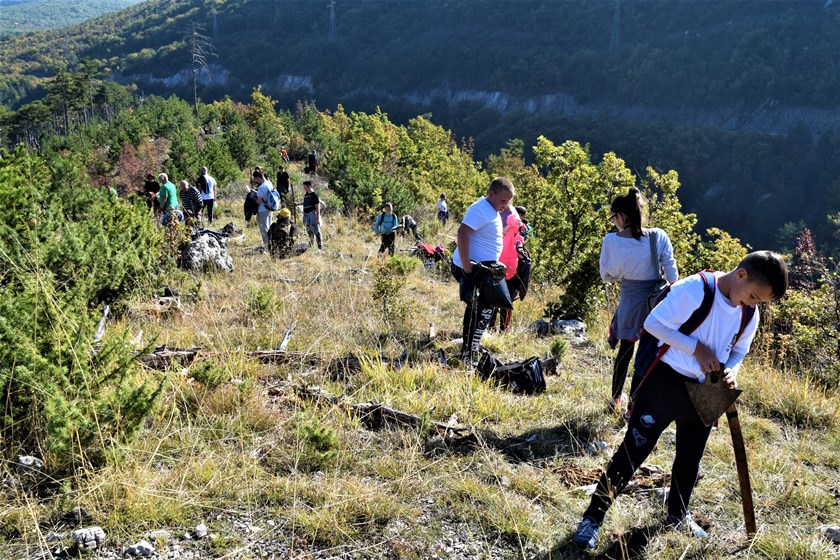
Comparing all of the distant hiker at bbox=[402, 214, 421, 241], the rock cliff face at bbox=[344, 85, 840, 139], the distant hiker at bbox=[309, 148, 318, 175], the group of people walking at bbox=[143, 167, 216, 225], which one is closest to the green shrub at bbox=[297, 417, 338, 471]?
the group of people walking at bbox=[143, 167, 216, 225]

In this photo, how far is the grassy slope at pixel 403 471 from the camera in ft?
7.63

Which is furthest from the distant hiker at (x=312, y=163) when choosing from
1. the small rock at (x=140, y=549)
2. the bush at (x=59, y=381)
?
the small rock at (x=140, y=549)

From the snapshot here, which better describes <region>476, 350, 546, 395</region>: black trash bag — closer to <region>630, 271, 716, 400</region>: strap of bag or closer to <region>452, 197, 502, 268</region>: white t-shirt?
<region>452, 197, 502, 268</region>: white t-shirt

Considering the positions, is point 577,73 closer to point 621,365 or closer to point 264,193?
point 264,193

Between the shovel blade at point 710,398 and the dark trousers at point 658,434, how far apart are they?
48mm

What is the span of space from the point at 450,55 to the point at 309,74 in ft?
92.2

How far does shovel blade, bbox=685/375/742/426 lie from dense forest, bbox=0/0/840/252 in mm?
42852

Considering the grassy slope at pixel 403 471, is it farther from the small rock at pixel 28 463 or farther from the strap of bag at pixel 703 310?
the strap of bag at pixel 703 310

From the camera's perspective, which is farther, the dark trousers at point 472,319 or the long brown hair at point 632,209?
the dark trousers at point 472,319

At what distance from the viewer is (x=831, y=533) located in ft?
8.48

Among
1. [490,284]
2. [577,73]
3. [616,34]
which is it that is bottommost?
[490,284]

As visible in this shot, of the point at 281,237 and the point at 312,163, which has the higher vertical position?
the point at 312,163

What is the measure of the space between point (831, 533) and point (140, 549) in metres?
2.86

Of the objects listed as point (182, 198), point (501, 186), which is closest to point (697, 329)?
point (501, 186)
